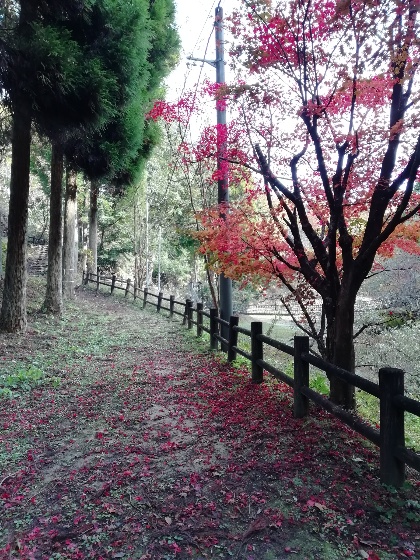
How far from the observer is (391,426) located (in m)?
3.19

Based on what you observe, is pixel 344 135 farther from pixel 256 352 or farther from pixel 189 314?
pixel 189 314

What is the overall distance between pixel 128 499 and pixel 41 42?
8.35m

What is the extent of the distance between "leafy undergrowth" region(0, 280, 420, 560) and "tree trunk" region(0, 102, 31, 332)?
Answer: 10.3 feet

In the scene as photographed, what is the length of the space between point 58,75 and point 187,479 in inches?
316

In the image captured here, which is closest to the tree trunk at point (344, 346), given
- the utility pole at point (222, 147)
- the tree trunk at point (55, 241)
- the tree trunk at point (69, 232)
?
the utility pole at point (222, 147)

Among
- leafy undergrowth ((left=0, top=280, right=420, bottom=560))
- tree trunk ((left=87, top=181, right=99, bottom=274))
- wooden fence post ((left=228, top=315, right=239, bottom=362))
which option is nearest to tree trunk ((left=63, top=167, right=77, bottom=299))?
tree trunk ((left=87, top=181, right=99, bottom=274))

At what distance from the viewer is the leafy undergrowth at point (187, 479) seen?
2.75m

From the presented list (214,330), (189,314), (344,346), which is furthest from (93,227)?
(344,346)

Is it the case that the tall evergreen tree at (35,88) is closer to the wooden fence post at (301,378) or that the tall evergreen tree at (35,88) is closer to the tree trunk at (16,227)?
the tree trunk at (16,227)

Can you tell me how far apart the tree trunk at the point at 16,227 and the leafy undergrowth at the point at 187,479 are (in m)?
3.14

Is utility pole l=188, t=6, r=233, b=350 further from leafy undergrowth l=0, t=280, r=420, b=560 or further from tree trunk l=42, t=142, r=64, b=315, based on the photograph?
tree trunk l=42, t=142, r=64, b=315

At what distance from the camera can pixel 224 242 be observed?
743cm

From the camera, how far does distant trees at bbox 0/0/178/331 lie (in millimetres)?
8188

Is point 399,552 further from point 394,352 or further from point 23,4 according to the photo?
point 23,4
